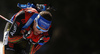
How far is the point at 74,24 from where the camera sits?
67.3 inches

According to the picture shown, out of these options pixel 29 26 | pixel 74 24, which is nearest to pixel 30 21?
pixel 29 26

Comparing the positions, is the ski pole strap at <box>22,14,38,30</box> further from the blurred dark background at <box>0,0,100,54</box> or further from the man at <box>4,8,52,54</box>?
the blurred dark background at <box>0,0,100,54</box>

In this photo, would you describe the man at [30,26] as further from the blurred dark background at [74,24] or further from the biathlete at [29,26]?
the blurred dark background at [74,24]

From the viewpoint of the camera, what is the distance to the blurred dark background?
1592 mm

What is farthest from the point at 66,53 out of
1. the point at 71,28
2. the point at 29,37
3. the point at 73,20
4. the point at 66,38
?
the point at 29,37

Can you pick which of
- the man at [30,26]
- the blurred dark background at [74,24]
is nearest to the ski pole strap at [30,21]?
the man at [30,26]

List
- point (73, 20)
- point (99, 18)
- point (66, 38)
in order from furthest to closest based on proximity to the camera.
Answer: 1. point (66, 38)
2. point (73, 20)
3. point (99, 18)

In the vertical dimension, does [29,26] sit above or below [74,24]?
above

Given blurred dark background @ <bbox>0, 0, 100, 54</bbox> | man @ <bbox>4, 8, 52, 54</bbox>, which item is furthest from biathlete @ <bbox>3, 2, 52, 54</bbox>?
blurred dark background @ <bbox>0, 0, 100, 54</bbox>

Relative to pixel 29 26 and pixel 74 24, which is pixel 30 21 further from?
pixel 74 24

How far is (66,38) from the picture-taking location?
180 centimetres

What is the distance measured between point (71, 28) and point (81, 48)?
1.08 feet

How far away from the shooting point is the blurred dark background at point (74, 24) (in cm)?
159

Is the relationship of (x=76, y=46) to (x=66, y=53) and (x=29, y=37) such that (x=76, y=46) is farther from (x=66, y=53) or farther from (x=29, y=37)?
(x=29, y=37)
